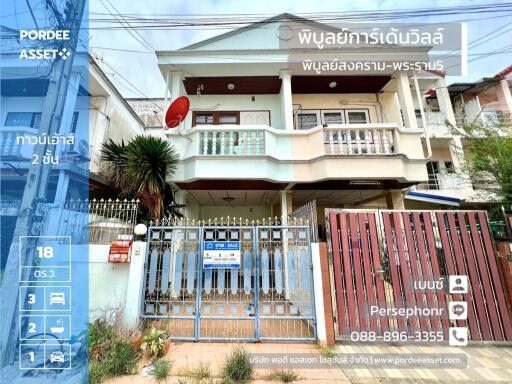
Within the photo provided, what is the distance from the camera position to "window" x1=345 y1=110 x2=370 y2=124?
8328 millimetres

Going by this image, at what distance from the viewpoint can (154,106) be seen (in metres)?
12.9

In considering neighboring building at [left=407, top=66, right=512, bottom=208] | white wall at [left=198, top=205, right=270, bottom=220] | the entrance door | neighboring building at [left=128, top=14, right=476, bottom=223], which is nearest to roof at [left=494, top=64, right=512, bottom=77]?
neighboring building at [left=407, top=66, right=512, bottom=208]

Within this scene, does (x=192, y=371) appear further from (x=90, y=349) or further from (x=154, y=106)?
(x=154, y=106)

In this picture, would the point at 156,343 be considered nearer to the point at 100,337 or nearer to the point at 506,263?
the point at 100,337

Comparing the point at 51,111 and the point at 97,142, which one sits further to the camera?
the point at 97,142

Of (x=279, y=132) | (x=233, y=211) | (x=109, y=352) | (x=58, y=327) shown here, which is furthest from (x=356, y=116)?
(x=58, y=327)

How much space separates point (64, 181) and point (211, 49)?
231 inches

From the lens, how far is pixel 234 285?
12.9 ft

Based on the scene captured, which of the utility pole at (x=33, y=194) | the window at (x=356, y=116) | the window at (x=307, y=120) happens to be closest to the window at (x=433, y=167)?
the window at (x=356, y=116)

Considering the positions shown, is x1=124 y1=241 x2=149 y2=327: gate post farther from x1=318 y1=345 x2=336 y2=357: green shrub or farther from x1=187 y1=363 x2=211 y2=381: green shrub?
x1=318 y1=345 x2=336 y2=357: green shrub

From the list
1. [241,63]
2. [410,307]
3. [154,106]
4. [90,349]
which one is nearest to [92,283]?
[90,349]

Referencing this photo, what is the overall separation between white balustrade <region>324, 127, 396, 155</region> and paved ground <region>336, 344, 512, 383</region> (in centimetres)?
434

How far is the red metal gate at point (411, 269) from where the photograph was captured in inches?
146

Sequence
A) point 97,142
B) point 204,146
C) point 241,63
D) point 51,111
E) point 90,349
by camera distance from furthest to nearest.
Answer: point 97,142, point 241,63, point 204,146, point 51,111, point 90,349
